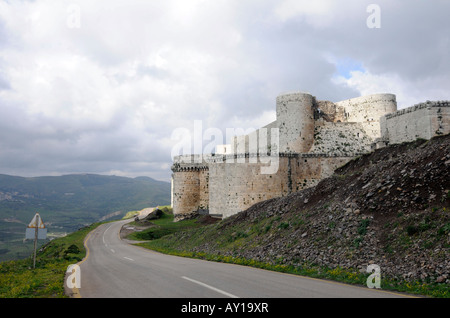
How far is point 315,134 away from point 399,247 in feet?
131

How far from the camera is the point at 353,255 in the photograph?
12625 mm

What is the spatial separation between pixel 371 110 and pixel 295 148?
561 inches

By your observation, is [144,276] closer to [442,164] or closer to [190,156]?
[442,164]

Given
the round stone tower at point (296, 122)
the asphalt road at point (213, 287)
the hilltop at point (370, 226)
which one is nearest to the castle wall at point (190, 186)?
the round stone tower at point (296, 122)

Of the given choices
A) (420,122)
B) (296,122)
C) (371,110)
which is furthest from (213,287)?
(371,110)

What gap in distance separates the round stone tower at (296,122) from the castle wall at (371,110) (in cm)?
Answer: 914

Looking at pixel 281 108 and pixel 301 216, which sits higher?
pixel 281 108

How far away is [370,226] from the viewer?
45.3ft

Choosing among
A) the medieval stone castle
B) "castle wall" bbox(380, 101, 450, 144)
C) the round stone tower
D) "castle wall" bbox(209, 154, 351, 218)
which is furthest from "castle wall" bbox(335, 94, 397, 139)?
"castle wall" bbox(209, 154, 351, 218)

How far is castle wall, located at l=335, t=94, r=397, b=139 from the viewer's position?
168ft

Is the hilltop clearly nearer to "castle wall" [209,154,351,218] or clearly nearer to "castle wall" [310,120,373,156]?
"castle wall" [209,154,351,218]

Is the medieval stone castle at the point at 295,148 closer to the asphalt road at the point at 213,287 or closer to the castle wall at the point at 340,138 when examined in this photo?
the castle wall at the point at 340,138

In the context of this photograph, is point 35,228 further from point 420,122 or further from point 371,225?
point 420,122
